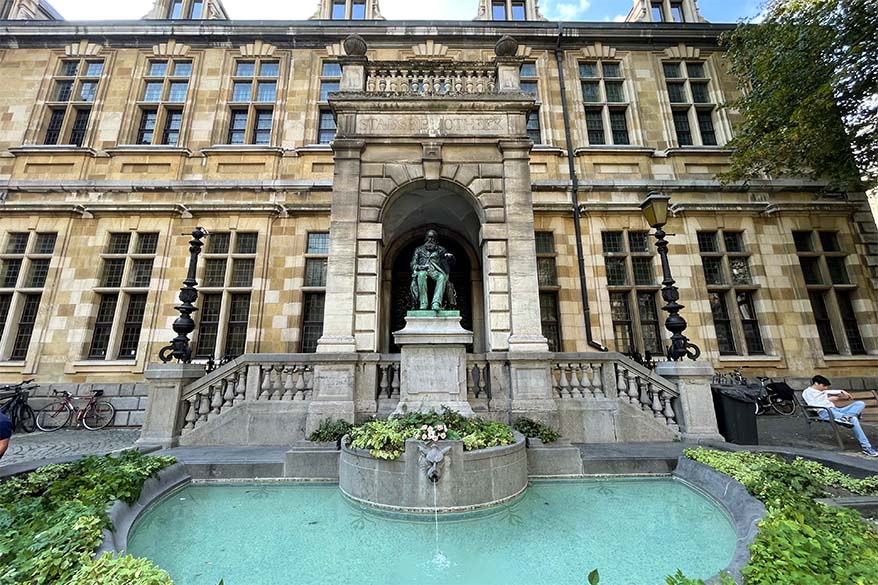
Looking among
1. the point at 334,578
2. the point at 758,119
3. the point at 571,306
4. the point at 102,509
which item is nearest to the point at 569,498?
the point at 334,578

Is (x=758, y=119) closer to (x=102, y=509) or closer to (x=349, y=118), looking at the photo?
(x=349, y=118)

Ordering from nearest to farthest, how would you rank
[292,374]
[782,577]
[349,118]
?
[782,577] < [292,374] < [349,118]

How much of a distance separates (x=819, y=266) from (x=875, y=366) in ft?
10.9

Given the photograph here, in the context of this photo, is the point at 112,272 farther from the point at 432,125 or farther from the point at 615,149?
the point at 615,149

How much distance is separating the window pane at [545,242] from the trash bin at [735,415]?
19.3ft

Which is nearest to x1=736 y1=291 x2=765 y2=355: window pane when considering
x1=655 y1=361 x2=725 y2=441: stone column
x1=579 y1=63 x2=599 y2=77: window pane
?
x1=655 y1=361 x2=725 y2=441: stone column

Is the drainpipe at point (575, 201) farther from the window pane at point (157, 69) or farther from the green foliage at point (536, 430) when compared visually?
the window pane at point (157, 69)

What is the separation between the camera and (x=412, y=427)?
16.8ft

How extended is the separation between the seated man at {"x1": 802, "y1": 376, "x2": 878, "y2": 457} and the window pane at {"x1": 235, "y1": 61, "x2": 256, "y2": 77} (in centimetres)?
1861

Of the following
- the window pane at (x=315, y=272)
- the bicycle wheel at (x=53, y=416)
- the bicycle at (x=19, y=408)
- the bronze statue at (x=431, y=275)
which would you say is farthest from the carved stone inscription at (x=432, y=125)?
the bicycle at (x=19, y=408)

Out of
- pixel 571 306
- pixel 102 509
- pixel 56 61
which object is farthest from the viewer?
pixel 56 61

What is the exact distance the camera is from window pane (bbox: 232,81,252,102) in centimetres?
1294

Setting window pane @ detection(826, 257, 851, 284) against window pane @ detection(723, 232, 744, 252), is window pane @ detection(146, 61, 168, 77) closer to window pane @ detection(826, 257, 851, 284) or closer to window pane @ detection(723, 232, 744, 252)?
window pane @ detection(723, 232, 744, 252)

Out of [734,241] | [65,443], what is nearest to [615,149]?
[734,241]
